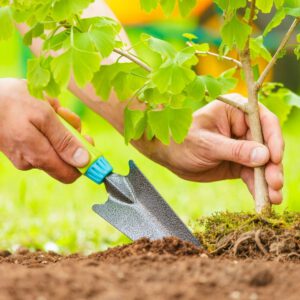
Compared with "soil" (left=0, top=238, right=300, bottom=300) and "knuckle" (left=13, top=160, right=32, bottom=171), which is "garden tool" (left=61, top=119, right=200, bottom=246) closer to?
"knuckle" (left=13, top=160, right=32, bottom=171)

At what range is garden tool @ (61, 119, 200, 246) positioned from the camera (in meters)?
2.20

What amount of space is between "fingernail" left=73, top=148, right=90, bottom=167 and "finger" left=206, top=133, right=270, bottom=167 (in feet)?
1.45

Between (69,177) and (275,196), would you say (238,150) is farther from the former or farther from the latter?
(69,177)

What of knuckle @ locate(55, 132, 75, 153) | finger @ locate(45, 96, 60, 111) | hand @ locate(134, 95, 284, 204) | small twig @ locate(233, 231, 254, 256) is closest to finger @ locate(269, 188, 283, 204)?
hand @ locate(134, 95, 284, 204)

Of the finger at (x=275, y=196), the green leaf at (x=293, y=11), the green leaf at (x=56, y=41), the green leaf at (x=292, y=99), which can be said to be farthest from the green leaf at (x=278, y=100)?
the green leaf at (x=56, y=41)

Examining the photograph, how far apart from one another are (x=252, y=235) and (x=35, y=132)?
0.79 meters

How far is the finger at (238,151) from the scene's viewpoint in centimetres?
227

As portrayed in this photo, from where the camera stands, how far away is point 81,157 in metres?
2.31

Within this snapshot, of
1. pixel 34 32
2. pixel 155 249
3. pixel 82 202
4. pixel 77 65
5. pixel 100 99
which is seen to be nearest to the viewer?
pixel 77 65

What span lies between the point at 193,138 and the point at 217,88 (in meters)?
0.43

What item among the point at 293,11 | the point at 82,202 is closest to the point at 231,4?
the point at 293,11

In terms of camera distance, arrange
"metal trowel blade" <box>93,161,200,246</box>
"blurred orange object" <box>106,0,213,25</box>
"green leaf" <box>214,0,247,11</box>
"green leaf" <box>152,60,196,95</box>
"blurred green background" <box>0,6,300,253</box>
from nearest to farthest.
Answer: "green leaf" <box>152,60,196,95</box>
"green leaf" <box>214,0,247,11</box>
"metal trowel blade" <box>93,161,200,246</box>
"blurred green background" <box>0,6,300,253</box>
"blurred orange object" <box>106,0,213,25</box>

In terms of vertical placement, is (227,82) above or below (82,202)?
above

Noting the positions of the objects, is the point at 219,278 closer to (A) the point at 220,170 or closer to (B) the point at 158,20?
(A) the point at 220,170
